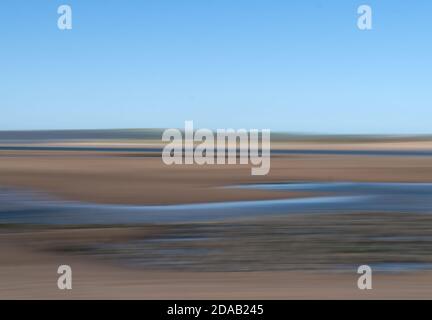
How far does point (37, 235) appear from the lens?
37.8 ft

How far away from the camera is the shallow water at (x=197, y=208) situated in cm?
1372

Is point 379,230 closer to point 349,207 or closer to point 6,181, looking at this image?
point 349,207

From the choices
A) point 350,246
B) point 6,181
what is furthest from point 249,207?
point 6,181

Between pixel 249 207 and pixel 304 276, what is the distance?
7.23 m

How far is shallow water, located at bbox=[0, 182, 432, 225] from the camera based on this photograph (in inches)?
540

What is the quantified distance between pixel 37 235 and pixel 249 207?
19.0ft

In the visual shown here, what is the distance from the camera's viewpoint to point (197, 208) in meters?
15.6

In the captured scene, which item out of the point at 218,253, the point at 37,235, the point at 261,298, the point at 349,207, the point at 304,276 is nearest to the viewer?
the point at 261,298

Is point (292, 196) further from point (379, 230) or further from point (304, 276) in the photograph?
point (304, 276)
